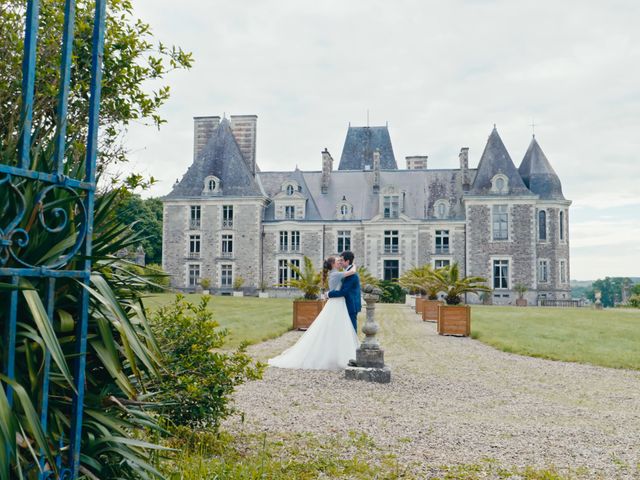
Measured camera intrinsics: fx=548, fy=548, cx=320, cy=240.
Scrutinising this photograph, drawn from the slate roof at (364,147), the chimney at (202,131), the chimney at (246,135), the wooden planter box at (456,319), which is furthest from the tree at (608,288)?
the wooden planter box at (456,319)

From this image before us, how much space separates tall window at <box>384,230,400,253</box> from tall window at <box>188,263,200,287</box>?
41.3 ft

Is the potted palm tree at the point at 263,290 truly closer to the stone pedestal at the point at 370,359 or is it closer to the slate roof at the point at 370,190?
the slate roof at the point at 370,190

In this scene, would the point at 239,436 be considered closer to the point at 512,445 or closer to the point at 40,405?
the point at 512,445

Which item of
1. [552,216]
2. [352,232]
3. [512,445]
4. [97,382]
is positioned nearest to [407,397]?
[512,445]

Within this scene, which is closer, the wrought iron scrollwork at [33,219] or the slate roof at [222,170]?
the wrought iron scrollwork at [33,219]

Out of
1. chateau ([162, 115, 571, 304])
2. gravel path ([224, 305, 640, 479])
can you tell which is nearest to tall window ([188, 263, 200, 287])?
chateau ([162, 115, 571, 304])

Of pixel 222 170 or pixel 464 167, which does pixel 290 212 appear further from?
pixel 464 167

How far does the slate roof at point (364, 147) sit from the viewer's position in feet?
143

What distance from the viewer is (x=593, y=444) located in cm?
439

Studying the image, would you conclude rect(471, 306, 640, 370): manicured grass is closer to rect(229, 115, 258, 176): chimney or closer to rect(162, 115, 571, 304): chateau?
rect(162, 115, 571, 304): chateau

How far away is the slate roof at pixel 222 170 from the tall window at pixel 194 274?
4.72 m

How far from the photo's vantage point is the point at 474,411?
5.54 meters

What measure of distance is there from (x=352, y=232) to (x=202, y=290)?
413 inches

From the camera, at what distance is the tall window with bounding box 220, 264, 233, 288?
36219 millimetres
